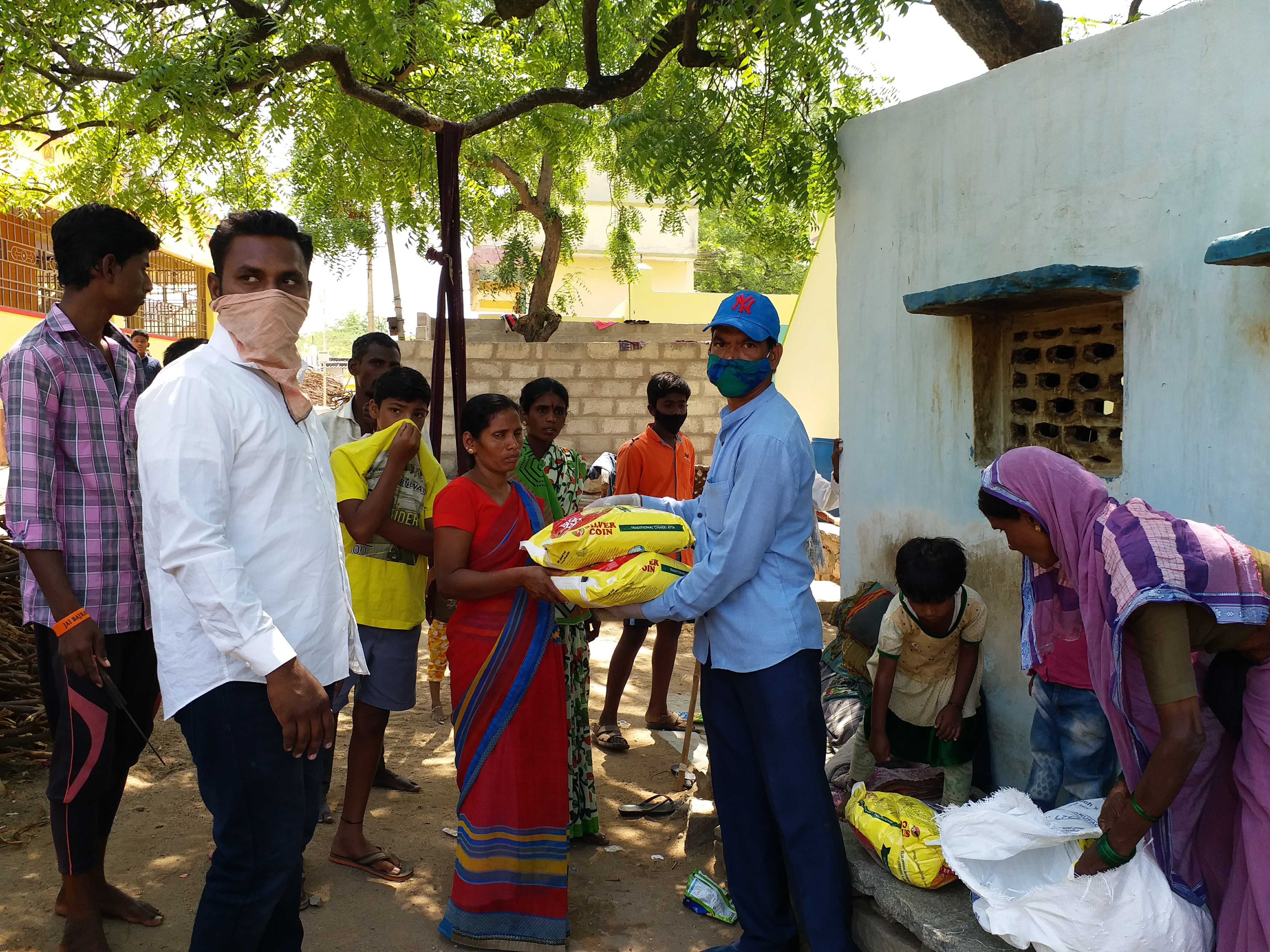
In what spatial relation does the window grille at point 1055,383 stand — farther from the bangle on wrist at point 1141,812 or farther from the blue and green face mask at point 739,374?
the bangle on wrist at point 1141,812

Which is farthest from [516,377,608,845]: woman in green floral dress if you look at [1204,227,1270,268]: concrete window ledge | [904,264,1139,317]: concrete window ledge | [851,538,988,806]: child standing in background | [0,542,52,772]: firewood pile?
[0,542,52,772]: firewood pile

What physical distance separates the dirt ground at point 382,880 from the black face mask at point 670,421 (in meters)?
1.78

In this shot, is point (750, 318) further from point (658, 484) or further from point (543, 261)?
point (543, 261)

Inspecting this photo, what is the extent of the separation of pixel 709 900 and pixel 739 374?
6.36 ft

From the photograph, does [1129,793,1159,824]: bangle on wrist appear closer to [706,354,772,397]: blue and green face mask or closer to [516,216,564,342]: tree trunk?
[706,354,772,397]: blue and green face mask

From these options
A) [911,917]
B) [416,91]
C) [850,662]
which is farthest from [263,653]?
[416,91]

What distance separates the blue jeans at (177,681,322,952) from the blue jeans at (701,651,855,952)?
137cm

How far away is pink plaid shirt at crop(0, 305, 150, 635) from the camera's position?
2.85 meters

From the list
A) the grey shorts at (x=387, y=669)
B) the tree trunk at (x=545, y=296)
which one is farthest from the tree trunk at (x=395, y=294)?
the grey shorts at (x=387, y=669)

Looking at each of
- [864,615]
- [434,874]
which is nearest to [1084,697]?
[864,615]

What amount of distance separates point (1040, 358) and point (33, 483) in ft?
11.2

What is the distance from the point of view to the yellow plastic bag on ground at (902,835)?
303 cm

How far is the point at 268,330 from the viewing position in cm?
229

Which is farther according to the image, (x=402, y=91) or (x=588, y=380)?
(x=588, y=380)
